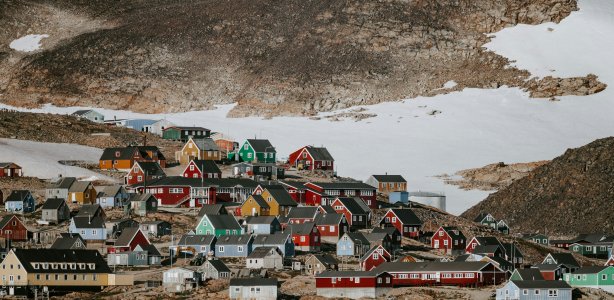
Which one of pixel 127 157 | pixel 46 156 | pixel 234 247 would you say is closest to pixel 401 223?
pixel 234 247

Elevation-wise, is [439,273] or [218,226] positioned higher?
[218,226]

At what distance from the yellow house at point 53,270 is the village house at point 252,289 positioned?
30.6 ft

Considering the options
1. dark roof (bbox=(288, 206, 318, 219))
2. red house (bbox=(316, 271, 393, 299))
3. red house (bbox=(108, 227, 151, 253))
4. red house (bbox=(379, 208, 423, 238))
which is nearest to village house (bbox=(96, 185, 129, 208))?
dark roof (bbox=(288, 206, 318, 219))

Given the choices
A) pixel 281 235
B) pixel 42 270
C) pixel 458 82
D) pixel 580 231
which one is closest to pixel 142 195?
pixel 281 235

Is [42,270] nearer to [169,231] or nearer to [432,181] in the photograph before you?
[169,231]

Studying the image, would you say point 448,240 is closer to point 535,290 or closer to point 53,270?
point 535,290

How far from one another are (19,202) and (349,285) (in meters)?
34.0

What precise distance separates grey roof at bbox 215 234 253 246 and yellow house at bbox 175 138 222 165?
39.9m

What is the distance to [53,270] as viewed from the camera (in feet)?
318

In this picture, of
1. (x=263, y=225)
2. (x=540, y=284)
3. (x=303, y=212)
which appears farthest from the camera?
(x=303, y=212)

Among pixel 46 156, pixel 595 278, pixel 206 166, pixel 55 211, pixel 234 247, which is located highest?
pixel 46 156

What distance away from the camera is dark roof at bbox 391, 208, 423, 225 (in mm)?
121625

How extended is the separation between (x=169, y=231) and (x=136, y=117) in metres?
79.1

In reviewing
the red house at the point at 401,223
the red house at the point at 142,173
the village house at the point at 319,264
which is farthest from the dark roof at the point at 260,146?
the village house at the point at 319,264
